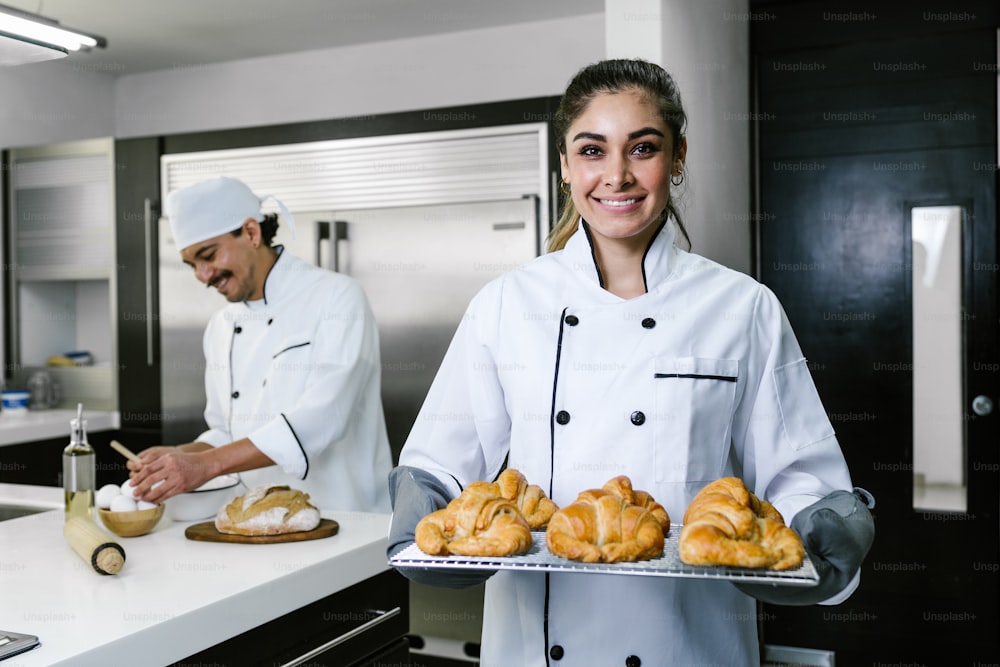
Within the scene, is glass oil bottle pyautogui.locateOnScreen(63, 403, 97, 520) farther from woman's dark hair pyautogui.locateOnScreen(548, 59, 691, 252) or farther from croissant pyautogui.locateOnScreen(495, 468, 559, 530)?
woman's dark hair pyautogui.locateOnScreen(548, 59, 691, 252)

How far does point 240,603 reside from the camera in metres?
1.56

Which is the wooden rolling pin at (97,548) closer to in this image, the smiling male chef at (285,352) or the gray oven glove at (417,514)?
the gray oven glove at (417,514)

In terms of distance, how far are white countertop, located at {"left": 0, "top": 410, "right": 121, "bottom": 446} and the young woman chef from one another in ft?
9.81

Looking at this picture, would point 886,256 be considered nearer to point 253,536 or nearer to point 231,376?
point 231,376

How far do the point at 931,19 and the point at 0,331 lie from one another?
14.6 feet

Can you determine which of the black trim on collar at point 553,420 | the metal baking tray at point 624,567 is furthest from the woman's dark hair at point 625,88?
the metal baking tray at point 624,567

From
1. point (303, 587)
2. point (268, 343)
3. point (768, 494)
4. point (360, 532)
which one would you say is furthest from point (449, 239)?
point (768, 494)

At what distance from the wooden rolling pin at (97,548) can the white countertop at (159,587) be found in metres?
0.03

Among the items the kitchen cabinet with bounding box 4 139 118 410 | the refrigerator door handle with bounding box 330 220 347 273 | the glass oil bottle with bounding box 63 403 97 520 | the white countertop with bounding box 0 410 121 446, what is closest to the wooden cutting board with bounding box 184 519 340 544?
the glass oil bottle with bounding box 63 403 97 520

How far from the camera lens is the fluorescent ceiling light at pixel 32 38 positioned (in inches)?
74.4

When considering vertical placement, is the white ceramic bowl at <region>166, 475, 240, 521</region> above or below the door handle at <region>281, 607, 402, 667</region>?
above

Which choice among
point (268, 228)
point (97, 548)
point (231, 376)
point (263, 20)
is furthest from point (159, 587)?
point (263, 20)

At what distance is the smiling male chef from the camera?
2.49 meters

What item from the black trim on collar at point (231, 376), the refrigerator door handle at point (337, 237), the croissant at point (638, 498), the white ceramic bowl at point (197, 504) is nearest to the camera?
the croissant at point (638, 498)
